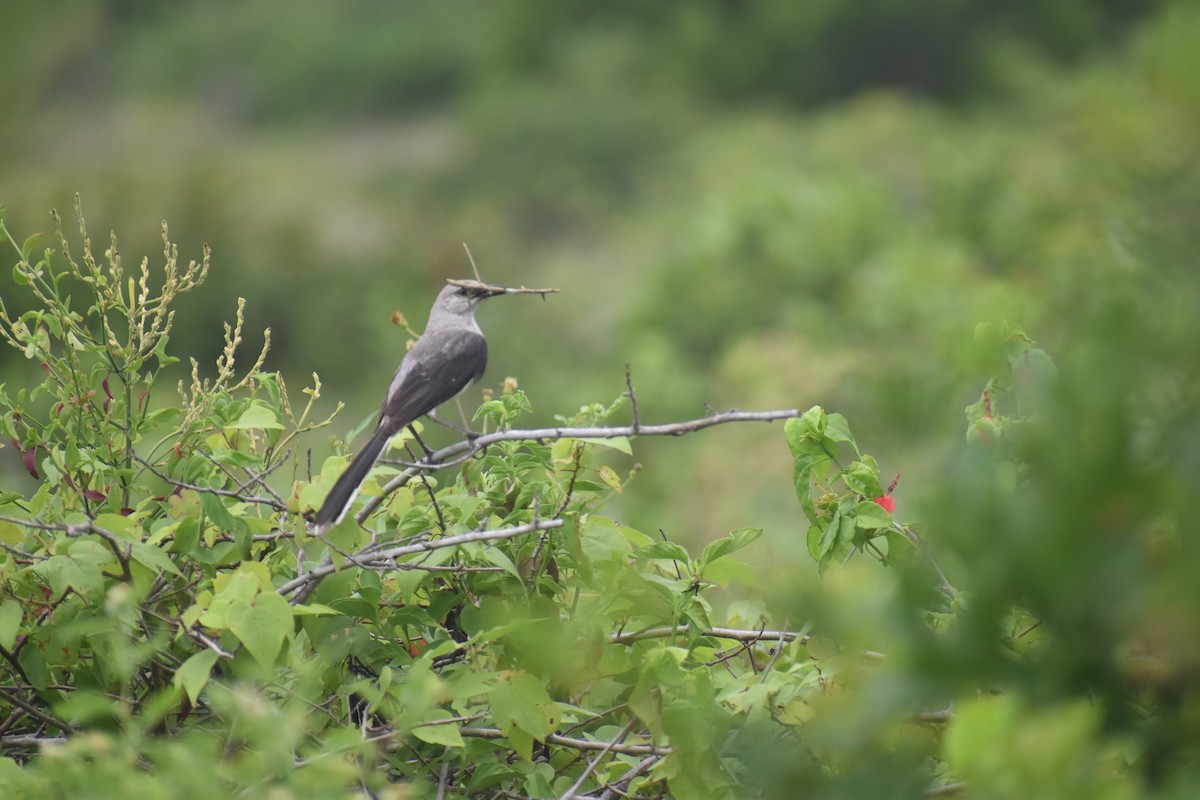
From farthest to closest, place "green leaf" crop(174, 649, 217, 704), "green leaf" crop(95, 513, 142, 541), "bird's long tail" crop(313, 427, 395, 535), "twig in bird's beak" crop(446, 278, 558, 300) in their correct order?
"twig in bird's beak" crop(446, 278, 558, 300) < "bird's long tail" crop(313, 427, 395, 535) < "green leaf" crop(95, 513, 142, 541) < "green leaf" crop(174, 649, 217, 704)

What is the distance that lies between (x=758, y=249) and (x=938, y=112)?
68.9 ft

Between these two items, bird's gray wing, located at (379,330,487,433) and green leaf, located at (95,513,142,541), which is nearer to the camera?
green leaf, located at (95,513,142,541)

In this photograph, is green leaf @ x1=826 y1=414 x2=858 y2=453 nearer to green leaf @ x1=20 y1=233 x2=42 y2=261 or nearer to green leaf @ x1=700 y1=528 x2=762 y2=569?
green leaf @ x1=700 y1=528 x2=762 y2=569

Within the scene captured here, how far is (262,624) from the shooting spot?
2014 millimetres

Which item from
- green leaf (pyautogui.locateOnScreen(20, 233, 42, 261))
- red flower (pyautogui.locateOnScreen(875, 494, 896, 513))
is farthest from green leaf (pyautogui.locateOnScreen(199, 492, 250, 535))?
red flower (pyautogui.locateOnScreen(875, 494, 896, 513))

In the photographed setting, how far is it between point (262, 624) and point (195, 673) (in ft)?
0.43

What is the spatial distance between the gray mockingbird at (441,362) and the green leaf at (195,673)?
162 cm

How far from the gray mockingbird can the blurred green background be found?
1495 millimetres

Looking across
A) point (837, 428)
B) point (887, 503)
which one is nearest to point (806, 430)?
point (837, 428)

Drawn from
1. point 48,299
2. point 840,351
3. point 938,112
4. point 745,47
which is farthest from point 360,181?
point 48,299

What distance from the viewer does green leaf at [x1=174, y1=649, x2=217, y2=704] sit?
1952 millimetres

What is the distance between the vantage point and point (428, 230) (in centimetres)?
2580

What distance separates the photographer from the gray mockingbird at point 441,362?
15.0ft

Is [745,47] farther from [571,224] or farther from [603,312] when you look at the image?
[603,312]
